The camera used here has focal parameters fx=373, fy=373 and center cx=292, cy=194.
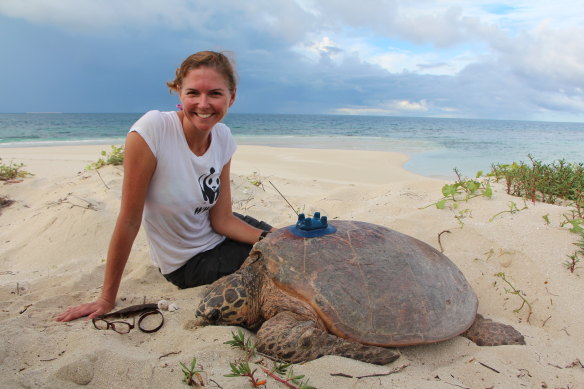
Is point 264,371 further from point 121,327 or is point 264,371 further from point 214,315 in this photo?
point 121,327

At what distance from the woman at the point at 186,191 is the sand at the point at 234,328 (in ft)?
0.77

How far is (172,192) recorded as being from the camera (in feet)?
7.43

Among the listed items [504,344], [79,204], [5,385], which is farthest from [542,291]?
[79,204]

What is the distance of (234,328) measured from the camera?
1976mm

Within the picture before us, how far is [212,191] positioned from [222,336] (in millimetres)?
998

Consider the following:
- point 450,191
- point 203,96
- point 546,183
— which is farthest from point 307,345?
point 546,183

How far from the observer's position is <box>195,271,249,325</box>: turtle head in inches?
77.3

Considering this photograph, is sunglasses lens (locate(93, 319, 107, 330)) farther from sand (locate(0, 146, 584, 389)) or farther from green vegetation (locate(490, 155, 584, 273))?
green vegetation (locate(490, 155, 584, 273))

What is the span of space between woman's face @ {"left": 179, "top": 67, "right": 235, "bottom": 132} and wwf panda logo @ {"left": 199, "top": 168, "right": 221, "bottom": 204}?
0.36 meters

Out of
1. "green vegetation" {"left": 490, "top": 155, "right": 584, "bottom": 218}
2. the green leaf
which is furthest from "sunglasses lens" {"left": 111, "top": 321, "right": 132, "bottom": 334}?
"green vegetation" {"left": 490, "top": 155, "right": 584, "bottom": 218}

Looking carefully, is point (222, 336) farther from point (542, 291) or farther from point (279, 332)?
point (542, 291)

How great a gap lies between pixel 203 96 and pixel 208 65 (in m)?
0.18

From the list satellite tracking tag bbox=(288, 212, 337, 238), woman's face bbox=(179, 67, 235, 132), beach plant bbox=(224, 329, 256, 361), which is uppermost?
woman's face bbox=(179, 67, 235, 132)

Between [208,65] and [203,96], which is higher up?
[208,65]
